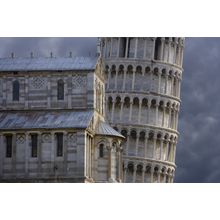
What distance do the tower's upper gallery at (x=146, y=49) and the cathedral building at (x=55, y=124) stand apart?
34.3ft

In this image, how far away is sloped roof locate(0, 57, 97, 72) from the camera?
36938mm

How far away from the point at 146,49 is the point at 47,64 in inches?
510

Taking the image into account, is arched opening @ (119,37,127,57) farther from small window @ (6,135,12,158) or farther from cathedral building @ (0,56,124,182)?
small window @ (6,135,12,158)

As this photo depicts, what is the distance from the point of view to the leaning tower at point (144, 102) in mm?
48281

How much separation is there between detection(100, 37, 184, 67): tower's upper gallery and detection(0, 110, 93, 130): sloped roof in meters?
12.3

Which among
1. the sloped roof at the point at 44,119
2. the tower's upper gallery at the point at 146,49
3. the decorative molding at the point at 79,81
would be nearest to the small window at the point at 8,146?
the sloped roof at the point at 44,119

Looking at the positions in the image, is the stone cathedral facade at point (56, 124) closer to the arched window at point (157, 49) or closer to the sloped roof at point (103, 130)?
the sloped roof at point (103, 130)

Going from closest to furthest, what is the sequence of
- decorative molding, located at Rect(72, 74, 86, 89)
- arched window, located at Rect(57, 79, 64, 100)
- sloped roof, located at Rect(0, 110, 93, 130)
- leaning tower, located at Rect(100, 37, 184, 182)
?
sloped roof, located at Rect(0, 110, 93, 130) < decorative molding, located at Rect(72, 74, 86, 89) < arched window, located at Rect(57, 79, 64, 100) < leaning tower, located at Rect(100, 37, 184, 182)

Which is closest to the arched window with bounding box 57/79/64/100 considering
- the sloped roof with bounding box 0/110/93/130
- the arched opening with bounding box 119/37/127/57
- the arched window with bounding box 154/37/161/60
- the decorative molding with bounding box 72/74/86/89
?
the decorative molding with bounding box 72/74/86/89

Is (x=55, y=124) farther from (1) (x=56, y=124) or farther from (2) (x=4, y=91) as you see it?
(2) (x=4, y=91)

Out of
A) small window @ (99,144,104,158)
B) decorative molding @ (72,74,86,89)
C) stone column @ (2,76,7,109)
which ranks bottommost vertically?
small window @ (99,144,104,158)
